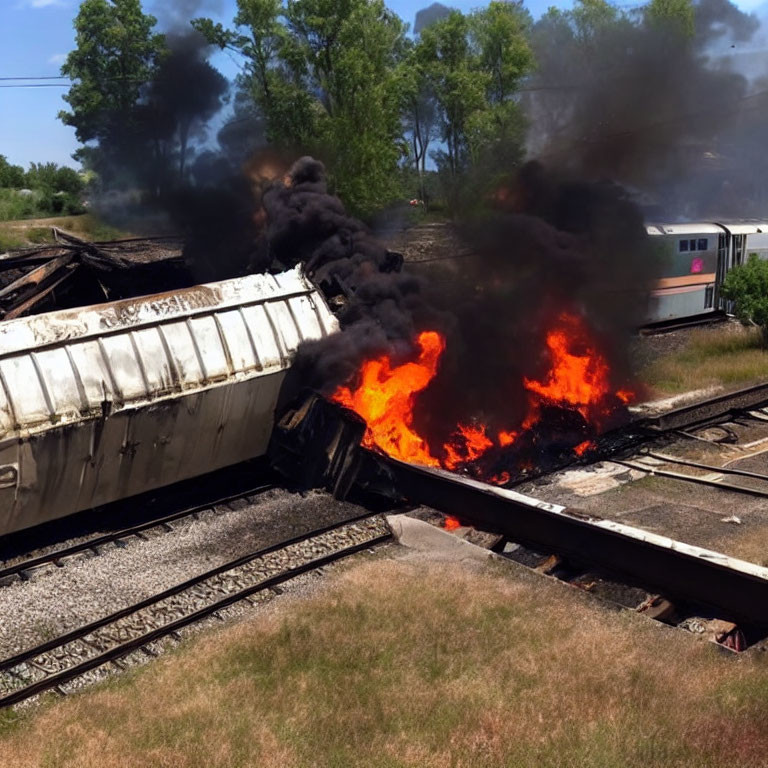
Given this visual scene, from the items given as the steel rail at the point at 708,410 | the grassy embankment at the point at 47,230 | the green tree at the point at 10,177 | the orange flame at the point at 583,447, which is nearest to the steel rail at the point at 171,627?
the orange flame at the point at 583,447

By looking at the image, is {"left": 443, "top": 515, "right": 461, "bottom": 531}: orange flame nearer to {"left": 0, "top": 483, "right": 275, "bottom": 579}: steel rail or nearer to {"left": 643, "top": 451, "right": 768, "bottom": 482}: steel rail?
{"left": 0, "top": 483, "right": 275, "bottom": 579}: steel rail

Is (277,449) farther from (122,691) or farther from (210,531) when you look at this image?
(122,691)

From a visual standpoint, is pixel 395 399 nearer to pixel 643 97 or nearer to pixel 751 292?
pixel 643 97

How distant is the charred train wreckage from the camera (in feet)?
37.2

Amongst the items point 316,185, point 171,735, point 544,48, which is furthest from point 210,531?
point 544,48

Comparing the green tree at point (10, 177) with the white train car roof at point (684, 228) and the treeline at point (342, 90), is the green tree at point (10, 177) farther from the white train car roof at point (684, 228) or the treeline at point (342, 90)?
the white train car roof at point (684, 228)

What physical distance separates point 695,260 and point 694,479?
16112mm

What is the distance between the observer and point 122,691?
327 inches

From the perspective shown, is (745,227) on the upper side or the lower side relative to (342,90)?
lower

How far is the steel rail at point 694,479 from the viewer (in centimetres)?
1317

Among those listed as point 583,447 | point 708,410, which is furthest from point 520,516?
point 708,410

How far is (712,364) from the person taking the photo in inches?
Answer: 884

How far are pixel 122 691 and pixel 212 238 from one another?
12598mm

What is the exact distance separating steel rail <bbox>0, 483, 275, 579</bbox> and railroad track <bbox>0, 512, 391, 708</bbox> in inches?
87.6
